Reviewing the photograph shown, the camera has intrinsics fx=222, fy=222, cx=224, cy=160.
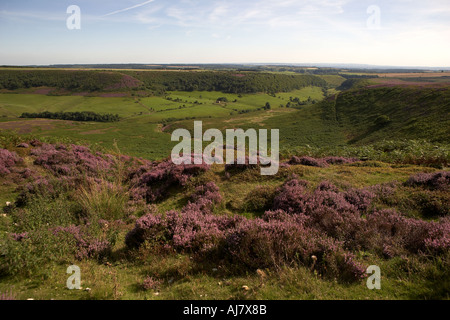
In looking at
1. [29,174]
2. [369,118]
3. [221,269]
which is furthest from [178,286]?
[369,118]

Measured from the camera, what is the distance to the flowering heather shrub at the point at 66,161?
1508 centimetres

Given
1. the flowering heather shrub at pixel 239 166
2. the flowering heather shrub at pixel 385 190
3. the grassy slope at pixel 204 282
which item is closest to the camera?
the grassy slope at pixel 204 282

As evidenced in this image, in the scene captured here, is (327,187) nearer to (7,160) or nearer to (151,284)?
(151,284)

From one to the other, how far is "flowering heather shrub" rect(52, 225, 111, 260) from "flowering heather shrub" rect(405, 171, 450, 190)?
12.6 metres

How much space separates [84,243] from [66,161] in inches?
478

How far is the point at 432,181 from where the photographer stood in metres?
9.70

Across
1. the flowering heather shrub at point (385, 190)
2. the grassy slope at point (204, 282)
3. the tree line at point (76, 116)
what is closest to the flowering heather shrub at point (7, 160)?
the grassy slope at point (204, 282)

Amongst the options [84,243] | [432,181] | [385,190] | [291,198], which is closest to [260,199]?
[291,198]

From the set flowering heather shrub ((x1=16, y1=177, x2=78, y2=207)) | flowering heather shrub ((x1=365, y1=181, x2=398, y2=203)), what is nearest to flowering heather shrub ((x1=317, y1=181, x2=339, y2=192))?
flowering heather shrub ((x1=365, y1=181, x2=398, y2=203))

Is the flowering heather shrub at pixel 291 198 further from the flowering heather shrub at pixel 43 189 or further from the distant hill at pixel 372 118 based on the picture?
the distant hill at pixel 372 118

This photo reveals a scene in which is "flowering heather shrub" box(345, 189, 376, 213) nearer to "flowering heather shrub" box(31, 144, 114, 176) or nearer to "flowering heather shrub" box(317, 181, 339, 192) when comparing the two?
"flowering heather shrub" box(317, 181, 339, 192)

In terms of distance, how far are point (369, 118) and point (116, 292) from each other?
3280 inches

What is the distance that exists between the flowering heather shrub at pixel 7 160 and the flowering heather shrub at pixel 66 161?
110 cm

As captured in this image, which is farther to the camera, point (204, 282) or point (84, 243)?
point (84, 243)
